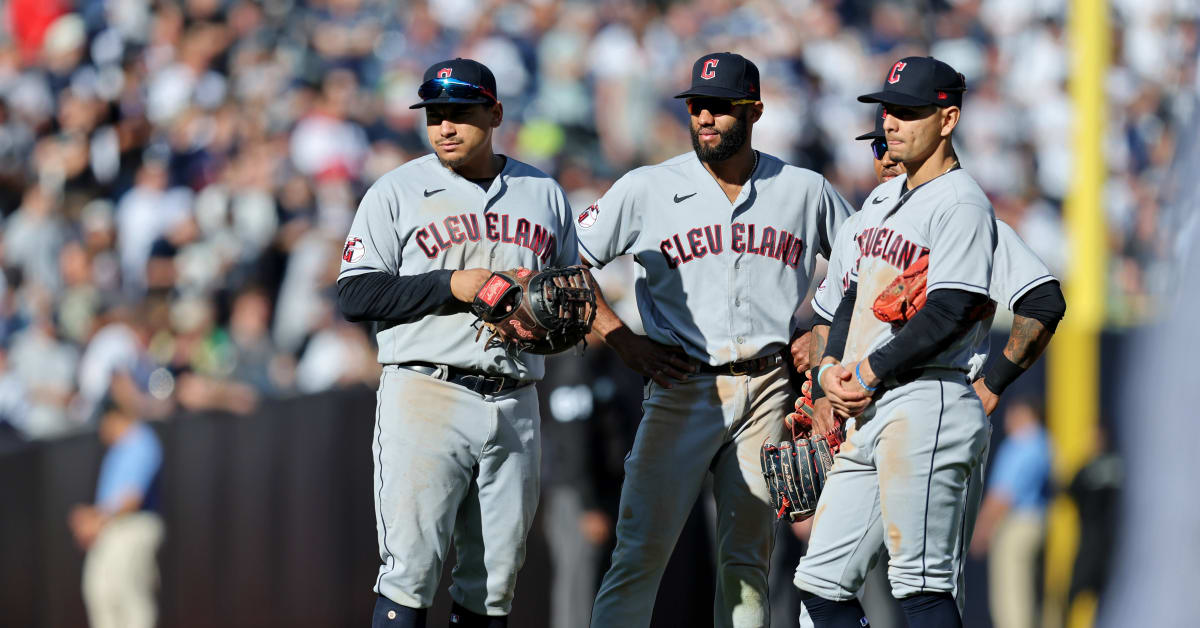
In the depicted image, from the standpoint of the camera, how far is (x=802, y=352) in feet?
17.4

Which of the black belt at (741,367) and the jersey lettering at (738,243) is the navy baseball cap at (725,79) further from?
the black belt at (741,367)

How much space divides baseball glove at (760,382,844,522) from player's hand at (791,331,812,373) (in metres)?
0.38

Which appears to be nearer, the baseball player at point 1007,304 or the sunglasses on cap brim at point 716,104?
the baseball player at point 1007,304

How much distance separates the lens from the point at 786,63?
12828mm

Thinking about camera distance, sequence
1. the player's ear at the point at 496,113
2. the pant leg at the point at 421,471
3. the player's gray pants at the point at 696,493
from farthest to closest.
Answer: the player's gray pants at the point at 696,493 → the player's ear at the point at 496,113 → the pant leg at the point at 421,471

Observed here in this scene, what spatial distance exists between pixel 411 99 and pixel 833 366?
8053 millimetres

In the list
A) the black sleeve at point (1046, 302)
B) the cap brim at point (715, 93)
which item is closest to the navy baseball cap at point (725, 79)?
the cap brim at point (715, 93)

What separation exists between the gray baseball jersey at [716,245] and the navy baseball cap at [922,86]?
2.69 ft

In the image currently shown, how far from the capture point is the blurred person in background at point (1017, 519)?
8641 millimetres

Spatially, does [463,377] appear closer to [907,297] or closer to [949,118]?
[907,297]

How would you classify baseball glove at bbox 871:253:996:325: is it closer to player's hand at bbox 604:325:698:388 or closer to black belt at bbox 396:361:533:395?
player's hand at bbox 604:325:698:388

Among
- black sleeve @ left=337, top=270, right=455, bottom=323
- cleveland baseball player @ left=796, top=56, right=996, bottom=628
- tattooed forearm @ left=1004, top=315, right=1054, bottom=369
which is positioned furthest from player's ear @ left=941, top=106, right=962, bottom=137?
black sleeve @ left=337, top=270, right=455, bottom=323

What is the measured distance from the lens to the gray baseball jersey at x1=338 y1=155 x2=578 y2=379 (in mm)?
4844

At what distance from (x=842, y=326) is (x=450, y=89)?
56.8 inches
